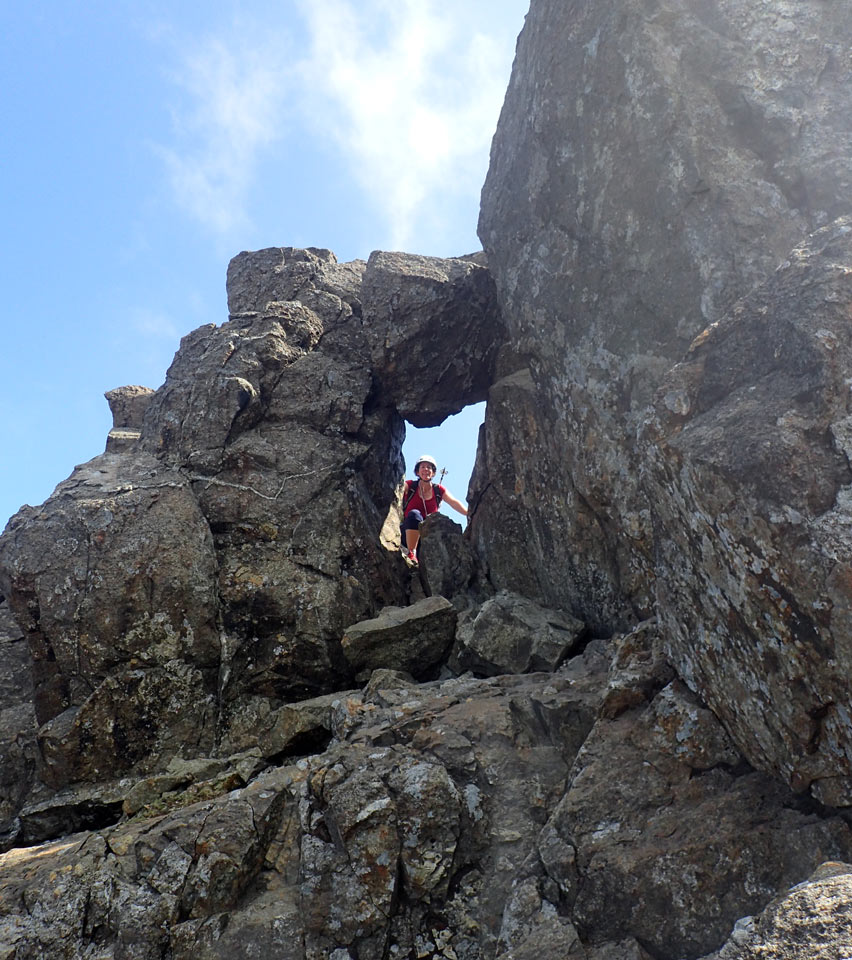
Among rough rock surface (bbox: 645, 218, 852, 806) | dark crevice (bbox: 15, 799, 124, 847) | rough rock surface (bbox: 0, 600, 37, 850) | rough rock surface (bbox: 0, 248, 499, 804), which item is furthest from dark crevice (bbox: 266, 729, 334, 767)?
rough rock surface (bbox: 645, 218, 852, 806)

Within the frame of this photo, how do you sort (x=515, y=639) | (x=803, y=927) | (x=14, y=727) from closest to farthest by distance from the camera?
(x=803, y=927), (x=515, y=639), (x=14, y=727)

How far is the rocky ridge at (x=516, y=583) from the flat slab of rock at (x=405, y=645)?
0.06 m

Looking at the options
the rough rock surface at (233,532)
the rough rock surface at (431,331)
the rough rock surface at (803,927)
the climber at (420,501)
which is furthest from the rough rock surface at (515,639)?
the rough rock surface at (803,927)

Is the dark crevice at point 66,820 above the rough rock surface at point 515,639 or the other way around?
the other way around

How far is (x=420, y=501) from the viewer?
18.2 metres

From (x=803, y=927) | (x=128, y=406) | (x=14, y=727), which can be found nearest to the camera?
(x=803, y=927)

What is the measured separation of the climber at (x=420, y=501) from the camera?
1780 cm

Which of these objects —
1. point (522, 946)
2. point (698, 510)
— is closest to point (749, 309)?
point (698, 510)

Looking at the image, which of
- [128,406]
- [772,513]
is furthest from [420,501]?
[772,513]

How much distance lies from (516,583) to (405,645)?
2747mm

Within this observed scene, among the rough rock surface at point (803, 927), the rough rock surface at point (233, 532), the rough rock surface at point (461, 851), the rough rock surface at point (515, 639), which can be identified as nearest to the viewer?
the rough rock surface at point (803, 927)

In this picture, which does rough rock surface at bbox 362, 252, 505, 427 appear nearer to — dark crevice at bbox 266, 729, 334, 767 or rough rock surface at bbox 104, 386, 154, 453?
rough rock surface at bbox 104, 386, 154, 453

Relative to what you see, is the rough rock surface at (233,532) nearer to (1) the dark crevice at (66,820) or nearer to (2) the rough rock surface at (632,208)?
(1) the dark crevice at (66,820)

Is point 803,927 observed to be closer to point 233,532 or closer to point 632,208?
point 632,208
